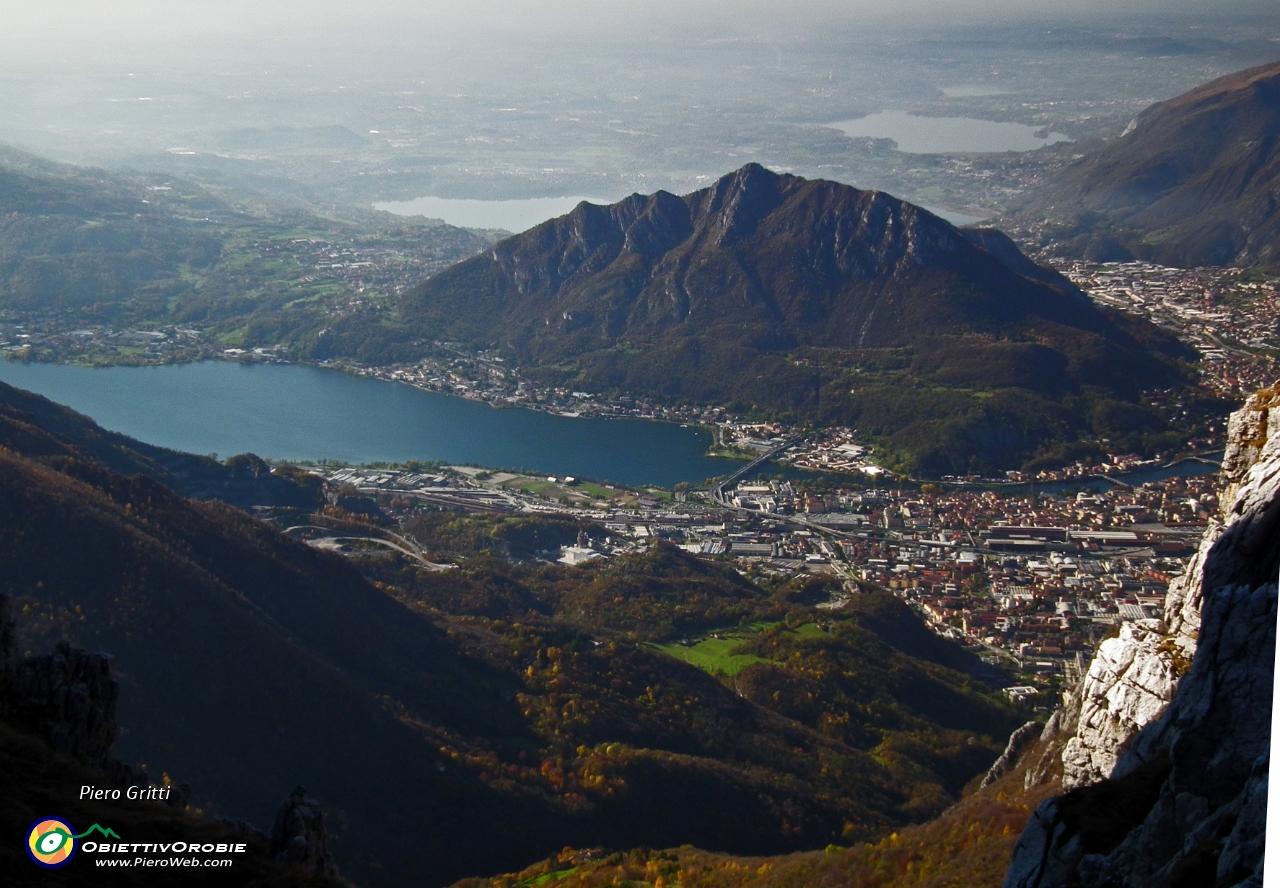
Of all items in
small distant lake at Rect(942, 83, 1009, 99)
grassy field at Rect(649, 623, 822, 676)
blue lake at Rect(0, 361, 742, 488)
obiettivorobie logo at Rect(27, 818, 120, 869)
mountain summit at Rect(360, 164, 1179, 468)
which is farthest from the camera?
small distant lake at Rect(942, 83, 1009, 99)

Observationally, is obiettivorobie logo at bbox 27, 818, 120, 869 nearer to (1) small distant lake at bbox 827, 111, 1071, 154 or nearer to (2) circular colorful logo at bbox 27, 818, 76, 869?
(2) circular colorful logo at bbox 27, 818, 76, 869

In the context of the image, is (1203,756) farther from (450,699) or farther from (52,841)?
(450,699)

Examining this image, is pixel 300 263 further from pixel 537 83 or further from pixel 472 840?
pixel 537 83

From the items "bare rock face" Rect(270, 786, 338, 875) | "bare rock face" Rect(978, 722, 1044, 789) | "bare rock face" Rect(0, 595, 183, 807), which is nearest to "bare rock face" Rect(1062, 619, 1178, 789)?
"bare rock face" Rect(978, 722, 1044, 789)

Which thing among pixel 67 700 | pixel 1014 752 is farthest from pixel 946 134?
pixel 67 700

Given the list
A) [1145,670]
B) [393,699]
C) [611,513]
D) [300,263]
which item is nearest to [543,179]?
[300,263]

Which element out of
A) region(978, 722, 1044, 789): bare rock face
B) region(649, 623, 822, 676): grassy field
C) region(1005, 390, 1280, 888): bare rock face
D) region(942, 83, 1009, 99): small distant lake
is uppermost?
region(942, 83, 1009, 99): small distant lake
